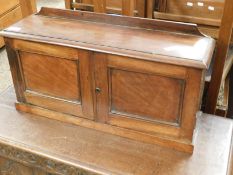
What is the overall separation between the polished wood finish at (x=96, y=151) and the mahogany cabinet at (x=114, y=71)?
4 centimetres

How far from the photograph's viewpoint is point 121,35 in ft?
2.92

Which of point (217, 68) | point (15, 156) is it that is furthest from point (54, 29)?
point (217, 68)

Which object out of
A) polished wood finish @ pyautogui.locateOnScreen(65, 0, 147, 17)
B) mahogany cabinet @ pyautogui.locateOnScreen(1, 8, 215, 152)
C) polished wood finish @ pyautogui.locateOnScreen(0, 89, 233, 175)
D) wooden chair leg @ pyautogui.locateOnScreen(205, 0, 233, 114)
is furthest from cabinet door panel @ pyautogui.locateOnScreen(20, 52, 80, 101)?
wooden chair leg @ pyautogui.locateOnScreen(205, 0, 233, 114)

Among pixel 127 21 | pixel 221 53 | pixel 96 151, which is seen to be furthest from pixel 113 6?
pixel 96 151

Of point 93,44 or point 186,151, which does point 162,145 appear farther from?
point 93,44

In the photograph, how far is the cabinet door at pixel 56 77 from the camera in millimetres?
889

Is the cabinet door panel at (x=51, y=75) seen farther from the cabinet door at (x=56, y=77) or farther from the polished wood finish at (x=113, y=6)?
the polished wood finish at (x=113, y=6)

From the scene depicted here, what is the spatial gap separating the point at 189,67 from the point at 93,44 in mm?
267

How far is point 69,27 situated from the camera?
0.95 meters

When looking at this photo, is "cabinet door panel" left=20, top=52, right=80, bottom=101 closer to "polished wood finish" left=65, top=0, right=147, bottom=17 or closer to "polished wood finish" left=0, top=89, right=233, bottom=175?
"polished wood finish" left=0, top=89, right=233, bottom=175

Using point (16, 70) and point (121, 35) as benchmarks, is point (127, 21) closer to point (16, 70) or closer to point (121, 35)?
point (121, 35)

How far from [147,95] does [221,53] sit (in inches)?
11.1

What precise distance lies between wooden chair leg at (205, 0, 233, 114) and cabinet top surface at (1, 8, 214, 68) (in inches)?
3.3

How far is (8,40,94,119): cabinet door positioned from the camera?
89cm
